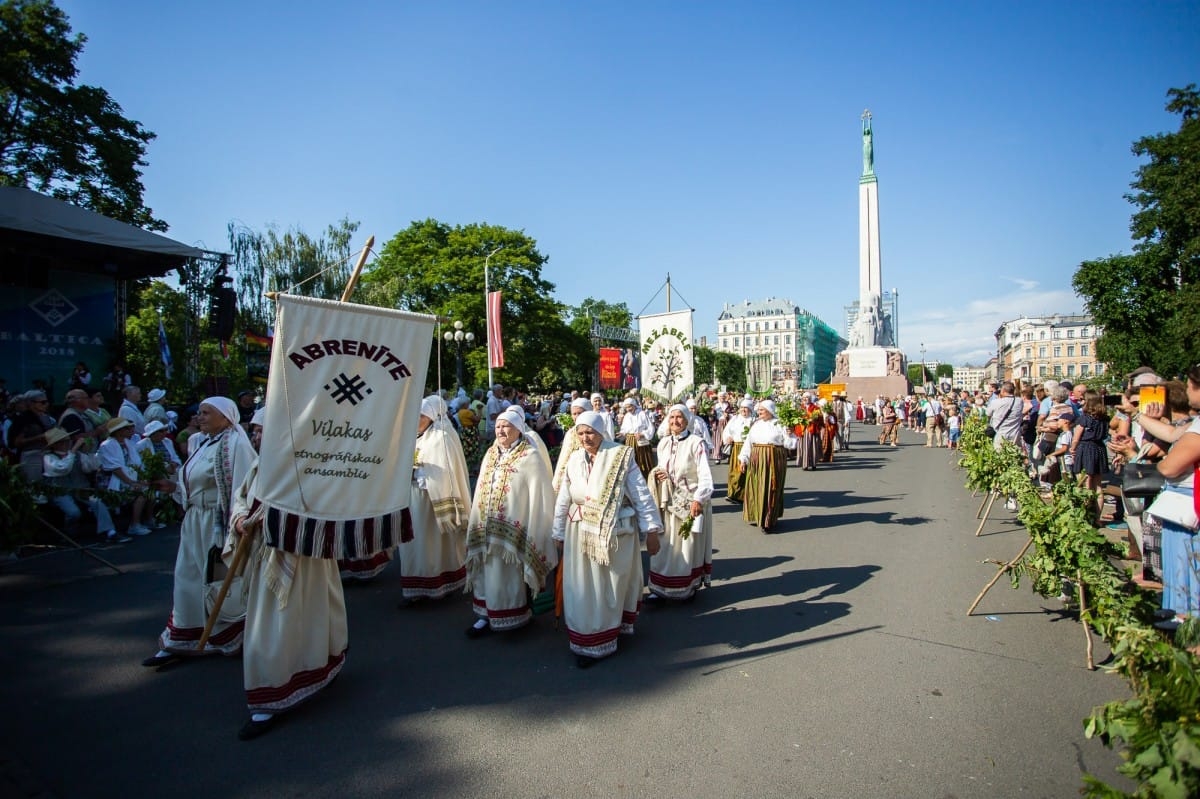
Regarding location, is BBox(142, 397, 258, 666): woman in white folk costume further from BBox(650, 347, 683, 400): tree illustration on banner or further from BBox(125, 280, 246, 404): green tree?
BBox(125, 280, 246, 404): green tree

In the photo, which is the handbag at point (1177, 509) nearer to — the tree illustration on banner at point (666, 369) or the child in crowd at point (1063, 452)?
the child in crowd at point (1063, 452)

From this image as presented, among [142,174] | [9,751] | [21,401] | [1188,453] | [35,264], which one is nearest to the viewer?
[9,751]

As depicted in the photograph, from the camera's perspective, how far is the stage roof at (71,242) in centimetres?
1304

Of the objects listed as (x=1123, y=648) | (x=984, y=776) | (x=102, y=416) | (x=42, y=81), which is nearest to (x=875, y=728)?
(x=984, y=776)

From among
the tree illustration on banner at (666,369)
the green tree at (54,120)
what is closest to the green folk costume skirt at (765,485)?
the tree illustration on banner at (666,369)

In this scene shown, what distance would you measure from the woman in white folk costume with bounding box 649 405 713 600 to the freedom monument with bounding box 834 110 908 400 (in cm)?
4218

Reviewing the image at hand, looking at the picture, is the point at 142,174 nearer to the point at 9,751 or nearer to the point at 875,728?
the point at 9,751

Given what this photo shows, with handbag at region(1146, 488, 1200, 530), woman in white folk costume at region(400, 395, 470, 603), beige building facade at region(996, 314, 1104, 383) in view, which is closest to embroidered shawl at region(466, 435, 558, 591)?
woman in white folk costume at region(400, 395, 470, 603)

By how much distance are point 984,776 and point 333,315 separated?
4.11 m

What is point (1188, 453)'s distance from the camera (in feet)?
11.8

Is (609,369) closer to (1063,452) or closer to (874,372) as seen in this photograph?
(1063,452)

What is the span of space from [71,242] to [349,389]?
1467 cm

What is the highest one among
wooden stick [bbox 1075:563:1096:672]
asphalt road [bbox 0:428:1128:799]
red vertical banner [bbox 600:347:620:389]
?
red vertical banner [bbox 600:347:620:389]

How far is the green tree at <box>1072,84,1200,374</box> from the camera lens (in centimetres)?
2839
